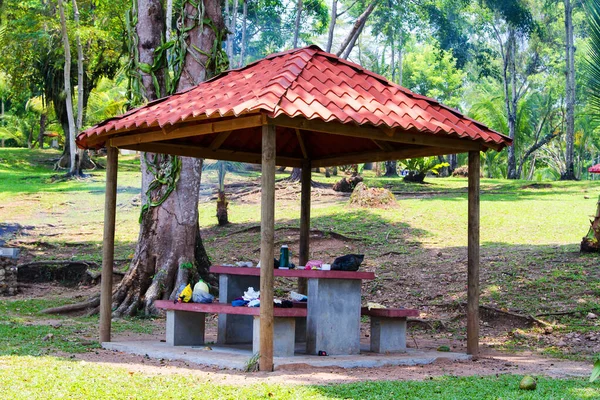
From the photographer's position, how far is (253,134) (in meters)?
10.5

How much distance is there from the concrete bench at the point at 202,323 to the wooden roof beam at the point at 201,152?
192 centimetres

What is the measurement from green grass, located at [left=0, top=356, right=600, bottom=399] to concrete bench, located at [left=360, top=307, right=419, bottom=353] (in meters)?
1.87

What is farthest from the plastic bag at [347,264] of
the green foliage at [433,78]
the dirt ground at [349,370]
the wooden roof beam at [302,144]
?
the green foliage at [433,78]

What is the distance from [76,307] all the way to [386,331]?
5604mm

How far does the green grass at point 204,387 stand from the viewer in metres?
5.77

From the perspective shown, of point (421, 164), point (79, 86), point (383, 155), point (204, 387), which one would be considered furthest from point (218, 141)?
point (79, 86)

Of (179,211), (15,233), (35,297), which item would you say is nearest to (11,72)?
(15,233)

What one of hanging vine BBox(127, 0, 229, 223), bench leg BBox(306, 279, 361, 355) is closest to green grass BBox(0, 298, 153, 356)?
hanging vine BBox(127, 0, 229, 223)

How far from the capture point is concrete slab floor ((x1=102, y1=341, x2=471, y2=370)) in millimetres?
7484

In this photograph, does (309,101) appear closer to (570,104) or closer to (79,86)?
(79,86)

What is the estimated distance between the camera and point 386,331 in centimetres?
888

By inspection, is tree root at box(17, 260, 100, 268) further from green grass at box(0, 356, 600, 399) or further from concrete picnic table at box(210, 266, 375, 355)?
green grass at box(0, 356, 600, 399)

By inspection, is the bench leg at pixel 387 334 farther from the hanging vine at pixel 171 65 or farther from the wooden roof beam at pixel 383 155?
the hanging vine at pixel 171 65

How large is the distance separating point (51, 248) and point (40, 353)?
10.8 metres
